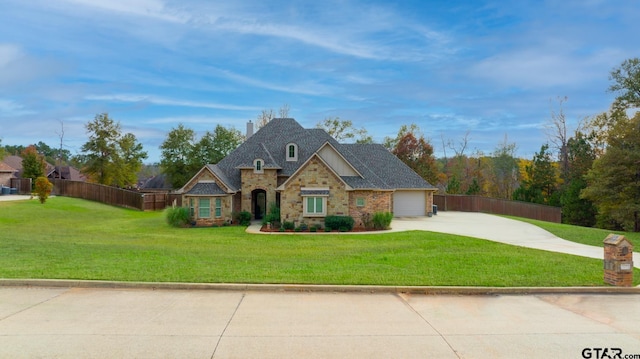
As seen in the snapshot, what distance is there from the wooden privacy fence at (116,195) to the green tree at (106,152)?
16.6 feet

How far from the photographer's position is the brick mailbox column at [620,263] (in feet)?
31.1

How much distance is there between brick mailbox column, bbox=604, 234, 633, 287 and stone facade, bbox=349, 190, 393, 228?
1491 centimetres

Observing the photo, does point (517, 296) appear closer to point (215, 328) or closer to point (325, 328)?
point (325, 328)

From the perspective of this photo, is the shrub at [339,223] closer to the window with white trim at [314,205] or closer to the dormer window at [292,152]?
the window with white trim at [314,205]

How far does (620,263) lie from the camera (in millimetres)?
9477

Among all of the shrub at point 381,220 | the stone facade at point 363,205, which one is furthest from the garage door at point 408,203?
the shrub at point 381,220

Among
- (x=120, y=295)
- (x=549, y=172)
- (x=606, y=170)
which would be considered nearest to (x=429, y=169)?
(x=549, y=172)

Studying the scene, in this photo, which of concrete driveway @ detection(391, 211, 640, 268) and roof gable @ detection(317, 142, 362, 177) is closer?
concrete driveway @ detection(391, 211, 640, 268)

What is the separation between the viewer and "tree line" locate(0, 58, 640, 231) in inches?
1174

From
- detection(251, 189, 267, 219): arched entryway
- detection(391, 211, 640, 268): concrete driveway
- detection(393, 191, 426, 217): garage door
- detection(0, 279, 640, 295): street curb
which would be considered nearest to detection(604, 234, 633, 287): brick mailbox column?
detection(0, 279, 640, 295): street curb

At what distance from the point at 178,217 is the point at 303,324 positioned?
751 inches

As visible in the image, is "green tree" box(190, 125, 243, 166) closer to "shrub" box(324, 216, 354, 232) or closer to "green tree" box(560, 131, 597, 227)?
"shrub" box(324, 216, 354, 232)

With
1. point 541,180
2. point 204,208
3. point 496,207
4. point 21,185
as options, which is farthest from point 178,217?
point 541,180

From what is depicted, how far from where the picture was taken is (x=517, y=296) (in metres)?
8.93
